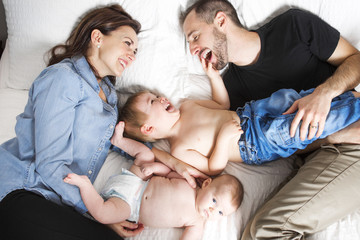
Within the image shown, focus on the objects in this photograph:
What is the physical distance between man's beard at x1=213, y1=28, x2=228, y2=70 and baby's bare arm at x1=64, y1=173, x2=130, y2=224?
103cm

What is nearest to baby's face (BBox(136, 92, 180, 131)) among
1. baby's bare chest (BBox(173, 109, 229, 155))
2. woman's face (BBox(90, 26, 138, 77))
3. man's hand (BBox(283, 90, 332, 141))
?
baby's bare chest (BBox(173, 109, 229, 155))

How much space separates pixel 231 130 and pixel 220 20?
2.26 ft

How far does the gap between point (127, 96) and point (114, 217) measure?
2.72 ft

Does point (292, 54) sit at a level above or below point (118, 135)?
above

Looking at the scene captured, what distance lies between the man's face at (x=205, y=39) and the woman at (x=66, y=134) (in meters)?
0.34

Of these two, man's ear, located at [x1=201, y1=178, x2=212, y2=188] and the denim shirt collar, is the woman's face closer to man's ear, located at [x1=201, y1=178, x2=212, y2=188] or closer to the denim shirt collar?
the denim shirt collar

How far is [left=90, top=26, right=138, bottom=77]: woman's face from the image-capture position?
5.19 ft

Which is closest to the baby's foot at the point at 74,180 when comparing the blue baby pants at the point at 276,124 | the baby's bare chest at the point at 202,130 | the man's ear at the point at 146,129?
the man's ear at the point at 146,129

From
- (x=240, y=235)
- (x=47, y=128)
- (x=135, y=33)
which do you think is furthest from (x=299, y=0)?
(x=47, y=128)

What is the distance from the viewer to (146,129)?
1.68 m

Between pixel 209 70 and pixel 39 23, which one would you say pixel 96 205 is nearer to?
pixel 209 70

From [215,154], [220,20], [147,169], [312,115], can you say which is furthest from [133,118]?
[312,115]

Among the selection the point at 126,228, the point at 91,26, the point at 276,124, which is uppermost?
the point at 91,26

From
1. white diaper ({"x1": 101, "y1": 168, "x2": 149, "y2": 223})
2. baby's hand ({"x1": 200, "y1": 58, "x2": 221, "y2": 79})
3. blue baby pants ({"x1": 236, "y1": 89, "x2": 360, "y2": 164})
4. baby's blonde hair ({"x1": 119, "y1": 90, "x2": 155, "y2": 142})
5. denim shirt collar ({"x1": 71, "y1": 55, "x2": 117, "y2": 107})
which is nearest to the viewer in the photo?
blue baby pants ({"x1": 236, "y1": 89, "x2": 360, "y2": 164})
